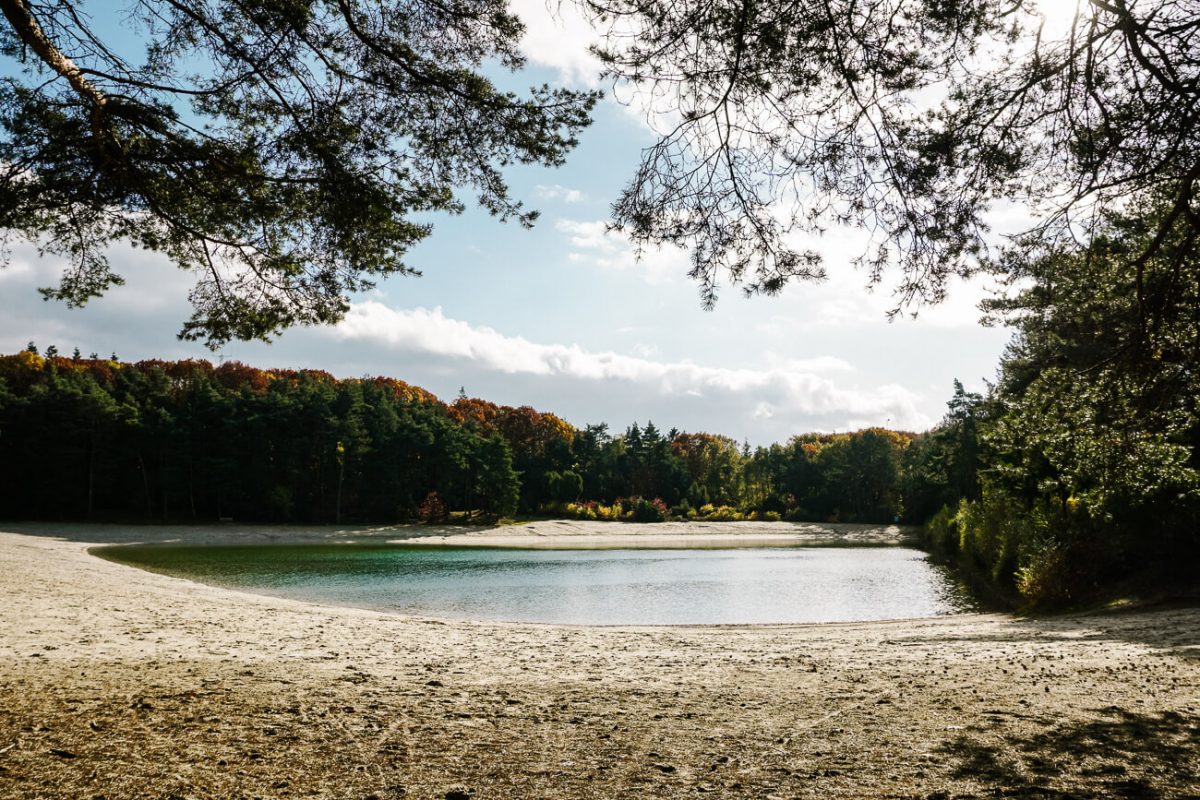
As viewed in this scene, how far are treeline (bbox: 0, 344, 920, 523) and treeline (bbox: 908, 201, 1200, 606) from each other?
4572 centimetres

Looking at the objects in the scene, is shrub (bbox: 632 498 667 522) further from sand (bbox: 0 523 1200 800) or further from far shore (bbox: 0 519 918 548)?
sand (bbox: 0 523 1200 800)

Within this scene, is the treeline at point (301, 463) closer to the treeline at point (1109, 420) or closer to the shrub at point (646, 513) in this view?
the shrub at point (646, 513)

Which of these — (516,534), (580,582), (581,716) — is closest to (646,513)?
(516,534)

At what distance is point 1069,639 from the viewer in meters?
10.5

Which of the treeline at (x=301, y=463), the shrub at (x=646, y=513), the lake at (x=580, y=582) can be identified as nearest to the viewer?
the lake at (x=580, y=582)

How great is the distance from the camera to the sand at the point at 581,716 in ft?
13.4

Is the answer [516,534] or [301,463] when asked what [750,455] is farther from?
[301,463]

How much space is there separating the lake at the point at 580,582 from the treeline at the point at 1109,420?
Result: 335 centimetres

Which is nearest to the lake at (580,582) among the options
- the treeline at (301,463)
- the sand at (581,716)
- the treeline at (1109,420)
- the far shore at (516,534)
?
the treeline at (1109,420)

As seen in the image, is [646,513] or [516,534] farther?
[646,513]

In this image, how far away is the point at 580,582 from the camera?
84.7 ft

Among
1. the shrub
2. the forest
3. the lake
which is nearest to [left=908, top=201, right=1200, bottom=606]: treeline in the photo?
the forest

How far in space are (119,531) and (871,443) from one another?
67.4m

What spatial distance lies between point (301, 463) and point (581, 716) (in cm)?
5717
